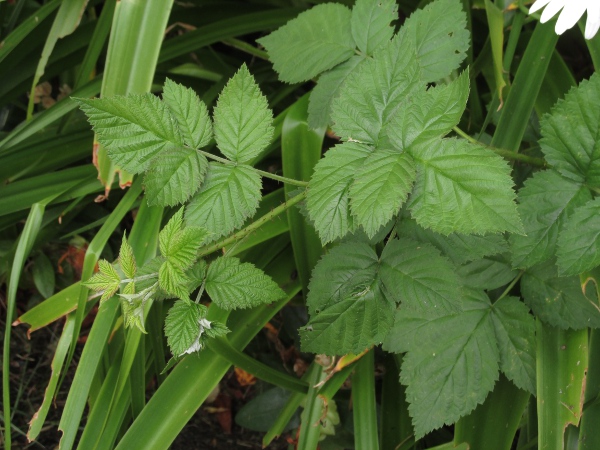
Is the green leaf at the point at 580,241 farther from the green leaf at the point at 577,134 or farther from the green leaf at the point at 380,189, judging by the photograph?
the green leaf at the point at 380,189

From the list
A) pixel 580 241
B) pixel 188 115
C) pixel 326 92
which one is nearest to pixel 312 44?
pixel 326 92

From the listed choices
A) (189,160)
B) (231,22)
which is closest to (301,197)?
(189,160)

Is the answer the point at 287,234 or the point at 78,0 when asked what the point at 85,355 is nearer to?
the point at 287,234

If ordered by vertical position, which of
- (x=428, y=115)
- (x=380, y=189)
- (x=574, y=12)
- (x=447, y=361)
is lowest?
(x=447, y=361)

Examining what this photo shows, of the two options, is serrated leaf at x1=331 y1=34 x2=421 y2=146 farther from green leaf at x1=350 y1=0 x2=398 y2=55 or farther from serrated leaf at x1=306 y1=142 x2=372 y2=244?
green leaf at x1=350 y1=0 x2=398 y2=55

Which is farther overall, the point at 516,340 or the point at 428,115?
the point at 516,340

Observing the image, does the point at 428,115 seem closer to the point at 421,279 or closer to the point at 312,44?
the point at 421,279
